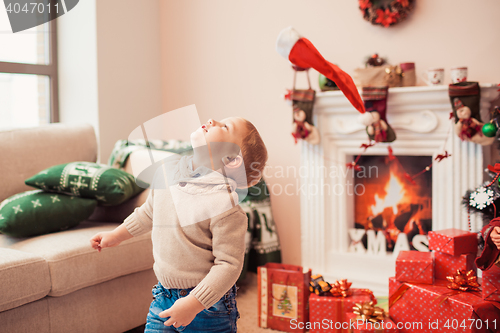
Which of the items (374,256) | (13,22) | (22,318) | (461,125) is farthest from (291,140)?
(13,22)

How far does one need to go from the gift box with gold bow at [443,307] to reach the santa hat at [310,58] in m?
0.76

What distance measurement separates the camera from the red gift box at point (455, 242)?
1518 mm

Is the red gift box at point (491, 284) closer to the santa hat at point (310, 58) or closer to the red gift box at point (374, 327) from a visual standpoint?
the red gift box at point (374, 327)

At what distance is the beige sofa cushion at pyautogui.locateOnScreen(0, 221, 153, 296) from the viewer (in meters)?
1.44

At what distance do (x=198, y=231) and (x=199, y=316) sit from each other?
21cm

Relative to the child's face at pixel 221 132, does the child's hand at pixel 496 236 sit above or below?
below

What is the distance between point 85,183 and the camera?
5.68 feet

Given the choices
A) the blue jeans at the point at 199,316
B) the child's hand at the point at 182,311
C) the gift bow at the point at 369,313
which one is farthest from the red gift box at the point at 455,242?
the child's hand at the point at 182,311

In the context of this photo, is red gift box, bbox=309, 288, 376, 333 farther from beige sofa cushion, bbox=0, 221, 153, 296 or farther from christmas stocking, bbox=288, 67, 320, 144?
christmas stocking, bbox=288, 67, 320, 144

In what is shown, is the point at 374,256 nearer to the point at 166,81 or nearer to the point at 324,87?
the point at 324,87

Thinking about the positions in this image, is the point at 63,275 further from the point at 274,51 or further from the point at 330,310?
the point at 274,51

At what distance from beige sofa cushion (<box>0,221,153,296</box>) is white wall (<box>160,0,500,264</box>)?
1.11 metres

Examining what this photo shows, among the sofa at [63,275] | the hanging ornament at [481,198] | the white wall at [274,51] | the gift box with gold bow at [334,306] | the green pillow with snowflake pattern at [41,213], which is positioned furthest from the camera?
the white wall at [274,51]

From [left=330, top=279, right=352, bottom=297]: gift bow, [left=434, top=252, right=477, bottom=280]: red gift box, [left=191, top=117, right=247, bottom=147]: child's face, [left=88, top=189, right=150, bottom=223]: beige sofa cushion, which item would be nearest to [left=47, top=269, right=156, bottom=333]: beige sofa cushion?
[left=88, top=189, right=150, bottom=223]: beige sofa cushion
